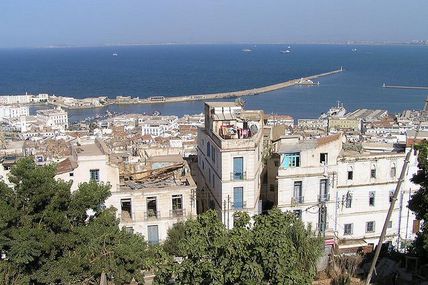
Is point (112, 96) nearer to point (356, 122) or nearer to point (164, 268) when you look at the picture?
point (356, 122)

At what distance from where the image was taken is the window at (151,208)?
23.2 metres

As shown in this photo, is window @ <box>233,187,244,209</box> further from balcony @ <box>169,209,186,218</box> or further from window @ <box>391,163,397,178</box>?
window @ <box>391,163,397,178</box>

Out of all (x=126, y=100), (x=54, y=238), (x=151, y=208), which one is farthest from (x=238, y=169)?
(x=126, y=100)

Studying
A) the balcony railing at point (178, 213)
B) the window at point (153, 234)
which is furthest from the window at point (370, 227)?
the window at point (153, 234)

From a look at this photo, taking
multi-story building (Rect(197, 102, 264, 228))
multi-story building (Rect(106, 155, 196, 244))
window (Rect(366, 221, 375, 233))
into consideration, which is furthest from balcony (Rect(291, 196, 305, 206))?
multi-story building (Rect(106, 155, 196, 244))

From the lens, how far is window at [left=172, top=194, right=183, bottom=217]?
23.3m

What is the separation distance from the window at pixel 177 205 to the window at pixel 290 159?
17.6ft

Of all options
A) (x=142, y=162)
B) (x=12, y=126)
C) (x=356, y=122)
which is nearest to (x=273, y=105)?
(x=356, y=122)

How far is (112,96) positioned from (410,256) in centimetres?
14695

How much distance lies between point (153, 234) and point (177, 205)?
6.08ft

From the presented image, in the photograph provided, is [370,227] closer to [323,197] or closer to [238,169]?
[323,197]

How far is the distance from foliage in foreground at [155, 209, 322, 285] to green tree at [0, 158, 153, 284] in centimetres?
386

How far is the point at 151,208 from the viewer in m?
23.6

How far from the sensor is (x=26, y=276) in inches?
613
